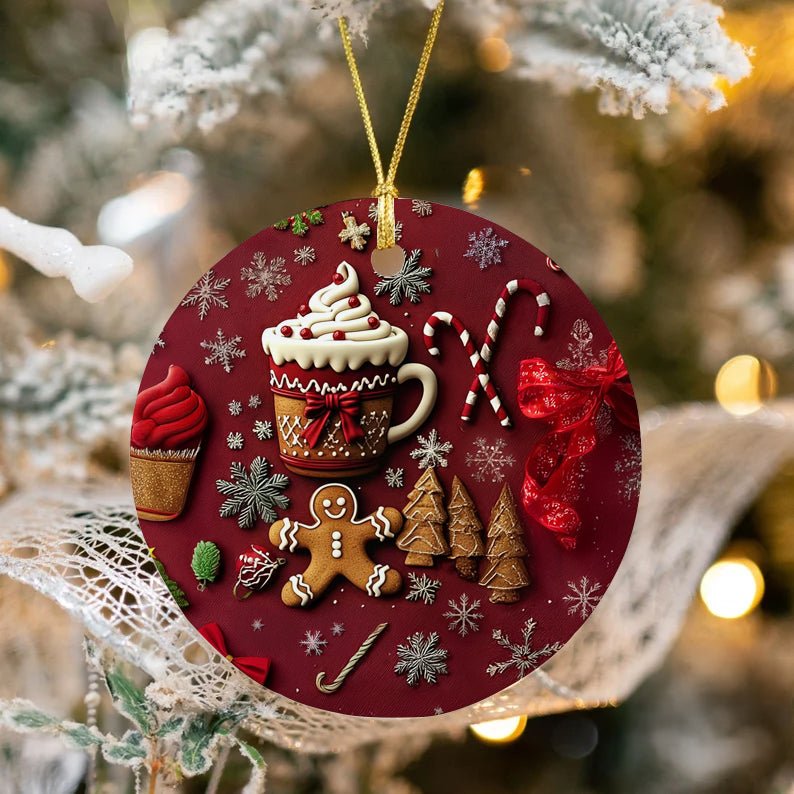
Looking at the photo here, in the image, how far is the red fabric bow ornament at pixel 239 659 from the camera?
1045 millimetres

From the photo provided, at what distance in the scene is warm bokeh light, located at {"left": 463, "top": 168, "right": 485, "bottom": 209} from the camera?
1.16 m

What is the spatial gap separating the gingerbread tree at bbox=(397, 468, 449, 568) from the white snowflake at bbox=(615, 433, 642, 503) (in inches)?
9.6

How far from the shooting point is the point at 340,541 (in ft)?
3.43

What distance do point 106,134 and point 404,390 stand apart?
0.67m

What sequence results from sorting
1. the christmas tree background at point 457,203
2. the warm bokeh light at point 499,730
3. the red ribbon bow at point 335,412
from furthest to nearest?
the warm bokeh light at point 499,730 → the christmas tree background at point 457,203 → the red ribbon bow at point 335,412

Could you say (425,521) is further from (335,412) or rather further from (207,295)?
(207,295)

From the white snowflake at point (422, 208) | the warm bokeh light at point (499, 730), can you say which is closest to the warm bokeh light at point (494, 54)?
the white snowflake at point (422, 208)

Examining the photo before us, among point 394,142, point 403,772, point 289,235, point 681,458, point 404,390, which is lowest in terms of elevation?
point 403,772

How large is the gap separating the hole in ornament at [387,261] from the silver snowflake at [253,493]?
0.31 meters

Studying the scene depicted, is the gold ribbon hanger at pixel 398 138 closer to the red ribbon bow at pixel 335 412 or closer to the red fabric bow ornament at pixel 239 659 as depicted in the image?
the red ribbon bow at pixel 335 412

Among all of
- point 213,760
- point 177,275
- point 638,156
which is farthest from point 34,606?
point 638,156

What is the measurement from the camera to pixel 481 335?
40.4 inches

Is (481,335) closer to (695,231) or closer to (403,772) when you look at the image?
(695,231)

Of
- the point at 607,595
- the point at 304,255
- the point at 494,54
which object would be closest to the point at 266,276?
the point at 304,255
